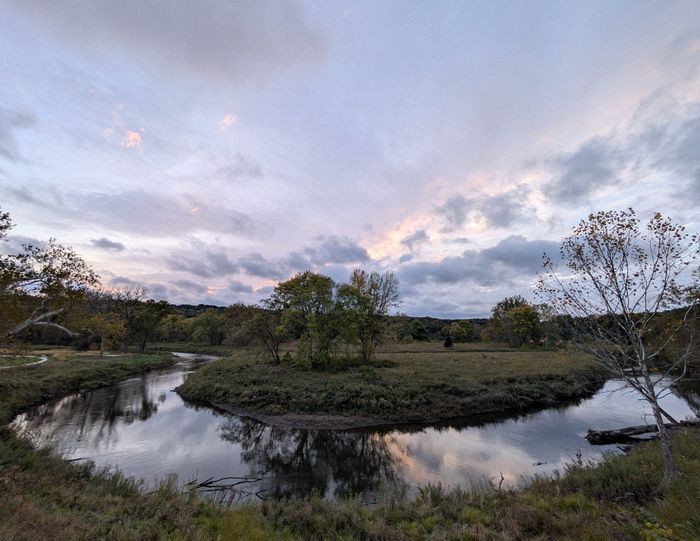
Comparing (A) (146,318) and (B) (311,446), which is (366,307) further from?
(A) (146,318)

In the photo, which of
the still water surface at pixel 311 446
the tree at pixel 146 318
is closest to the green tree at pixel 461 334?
the still water surface at pixel 311 446

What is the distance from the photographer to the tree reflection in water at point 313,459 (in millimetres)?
13422

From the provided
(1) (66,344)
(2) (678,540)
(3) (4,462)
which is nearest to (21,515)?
(3) (4,462)

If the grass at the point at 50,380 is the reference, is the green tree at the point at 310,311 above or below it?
above

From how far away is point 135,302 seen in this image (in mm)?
71062

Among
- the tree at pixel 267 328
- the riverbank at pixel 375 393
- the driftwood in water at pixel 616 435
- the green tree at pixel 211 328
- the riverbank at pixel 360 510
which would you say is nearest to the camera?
the riverbank at pixel 360 510

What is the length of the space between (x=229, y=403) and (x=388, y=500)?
64.5 feet

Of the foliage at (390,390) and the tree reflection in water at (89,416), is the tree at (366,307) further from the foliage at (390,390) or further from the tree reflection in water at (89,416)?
the tree reflection in water at (89,416)

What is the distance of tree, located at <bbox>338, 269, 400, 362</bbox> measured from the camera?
3581cm

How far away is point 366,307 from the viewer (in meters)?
38.1

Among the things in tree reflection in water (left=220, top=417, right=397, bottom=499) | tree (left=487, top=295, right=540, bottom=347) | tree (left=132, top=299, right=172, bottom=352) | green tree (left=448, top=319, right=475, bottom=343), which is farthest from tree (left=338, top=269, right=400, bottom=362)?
green tree (left=448, top=319, right=475, bottom=343)

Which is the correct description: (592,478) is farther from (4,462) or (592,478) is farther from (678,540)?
(4,462)

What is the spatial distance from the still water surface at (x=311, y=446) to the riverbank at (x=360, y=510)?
10.0 feet

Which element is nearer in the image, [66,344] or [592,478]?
[592,478]
